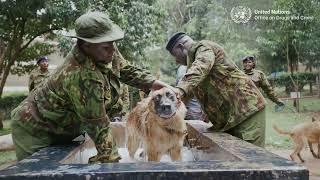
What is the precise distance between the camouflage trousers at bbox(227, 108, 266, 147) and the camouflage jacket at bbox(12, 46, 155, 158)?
104 cm

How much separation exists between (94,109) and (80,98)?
10 cm

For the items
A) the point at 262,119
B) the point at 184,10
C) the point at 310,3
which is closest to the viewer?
the point at 262,119

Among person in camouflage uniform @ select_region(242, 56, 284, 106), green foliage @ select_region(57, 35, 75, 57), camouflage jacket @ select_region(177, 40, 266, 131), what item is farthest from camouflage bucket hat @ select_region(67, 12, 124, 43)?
green foliage @ select_region(57, 35, 75, 57)

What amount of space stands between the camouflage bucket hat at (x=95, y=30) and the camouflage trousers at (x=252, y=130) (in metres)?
1.87

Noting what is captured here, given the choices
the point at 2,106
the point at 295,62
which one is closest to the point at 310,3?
the point at 295,62

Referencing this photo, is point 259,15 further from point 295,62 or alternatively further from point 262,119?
point 262,119

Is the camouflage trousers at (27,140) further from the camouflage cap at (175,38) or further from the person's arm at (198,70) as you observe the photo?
the camouflage cap at (175,38)

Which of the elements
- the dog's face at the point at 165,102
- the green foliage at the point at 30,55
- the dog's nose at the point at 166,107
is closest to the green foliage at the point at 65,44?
the green foliage at the point at 30,55

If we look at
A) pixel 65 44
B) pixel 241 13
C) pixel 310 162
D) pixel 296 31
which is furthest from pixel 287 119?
pixel 65 44

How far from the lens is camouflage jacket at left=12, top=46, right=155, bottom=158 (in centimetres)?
279

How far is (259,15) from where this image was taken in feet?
64.1

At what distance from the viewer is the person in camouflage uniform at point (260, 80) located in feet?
30.9

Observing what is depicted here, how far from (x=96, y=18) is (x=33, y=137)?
106 cm

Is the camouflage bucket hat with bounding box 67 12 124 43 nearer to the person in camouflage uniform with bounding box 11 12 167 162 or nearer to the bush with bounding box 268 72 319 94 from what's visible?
the person in camouflage uniform with bounding box 11 12 167 162
